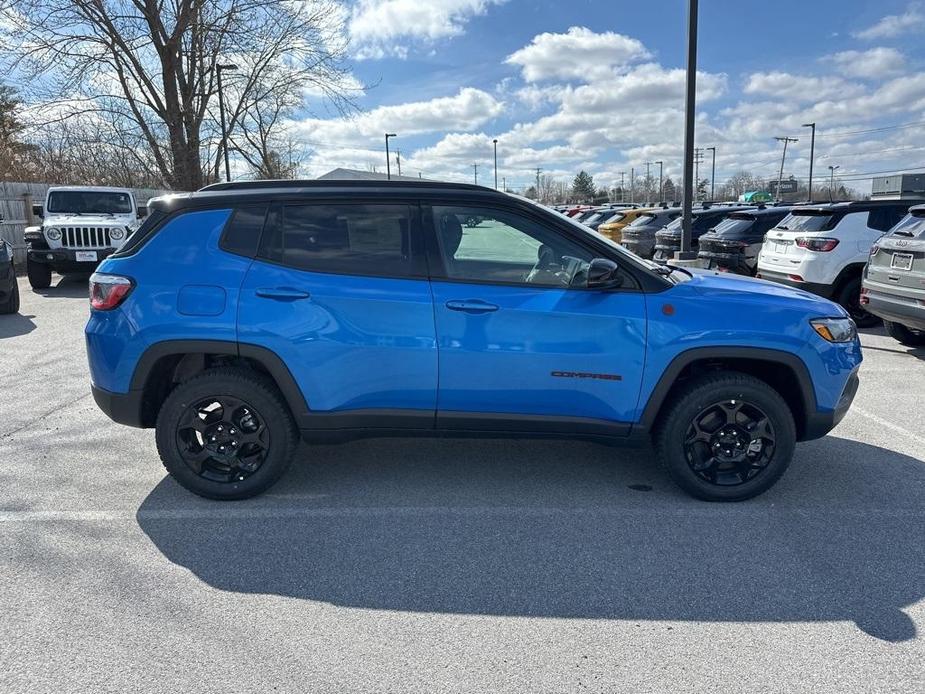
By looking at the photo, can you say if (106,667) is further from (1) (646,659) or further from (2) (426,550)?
(1) (646,659)

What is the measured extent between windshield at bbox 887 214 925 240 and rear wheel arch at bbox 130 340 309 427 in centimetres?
658

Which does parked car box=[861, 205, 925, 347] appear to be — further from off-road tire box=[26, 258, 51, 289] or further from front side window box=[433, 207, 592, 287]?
off-road tire box=[26, 258, 51, 289]

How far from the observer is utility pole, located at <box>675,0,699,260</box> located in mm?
11453

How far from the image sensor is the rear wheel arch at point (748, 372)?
11.9 ft

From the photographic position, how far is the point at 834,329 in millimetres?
3742

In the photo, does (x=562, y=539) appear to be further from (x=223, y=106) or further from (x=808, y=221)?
(x=223, y=106)

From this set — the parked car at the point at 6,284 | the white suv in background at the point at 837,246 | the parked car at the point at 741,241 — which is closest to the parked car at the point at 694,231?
the parked car at the point at 741,241

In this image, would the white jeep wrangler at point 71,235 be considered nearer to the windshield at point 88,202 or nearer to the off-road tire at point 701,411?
the windshield at point 88,202

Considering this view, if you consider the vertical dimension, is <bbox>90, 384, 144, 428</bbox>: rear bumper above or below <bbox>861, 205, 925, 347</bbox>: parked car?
below

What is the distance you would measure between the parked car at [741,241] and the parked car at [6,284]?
438 inches

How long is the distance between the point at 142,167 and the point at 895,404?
30118 millimetres

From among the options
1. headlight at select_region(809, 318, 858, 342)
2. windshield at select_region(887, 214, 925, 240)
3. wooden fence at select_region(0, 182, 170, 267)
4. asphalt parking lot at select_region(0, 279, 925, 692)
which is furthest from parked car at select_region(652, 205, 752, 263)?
wooden fence at select_region(0, 182, 170, 267)

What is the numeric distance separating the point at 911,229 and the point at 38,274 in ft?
48.1

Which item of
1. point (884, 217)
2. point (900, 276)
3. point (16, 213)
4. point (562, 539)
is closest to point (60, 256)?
point (16, 213)
